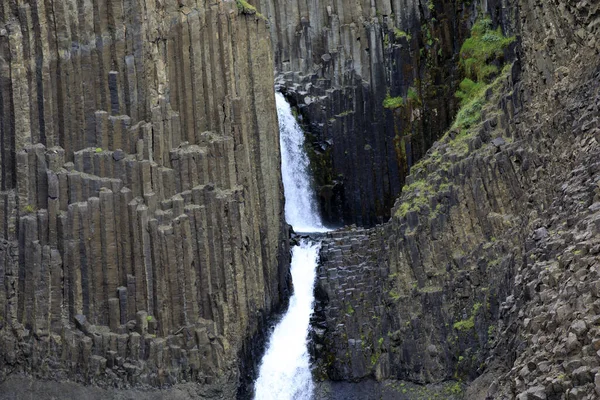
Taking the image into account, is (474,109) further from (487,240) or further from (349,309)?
(349,309)

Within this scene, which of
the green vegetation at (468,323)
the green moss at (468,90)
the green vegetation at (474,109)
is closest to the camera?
the green vegetation at (468,323)

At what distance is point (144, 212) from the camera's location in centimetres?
3009

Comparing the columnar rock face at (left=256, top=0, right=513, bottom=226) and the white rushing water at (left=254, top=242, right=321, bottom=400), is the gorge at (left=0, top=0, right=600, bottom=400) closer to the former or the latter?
the white rushing water at (left=254, top=242, right=321, bottom=400)

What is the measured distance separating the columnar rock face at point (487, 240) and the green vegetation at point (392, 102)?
6.21 m

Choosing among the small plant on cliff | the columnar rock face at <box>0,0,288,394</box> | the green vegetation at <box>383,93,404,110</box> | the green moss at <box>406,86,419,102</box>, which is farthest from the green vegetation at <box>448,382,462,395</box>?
the green vegetation at <box>383,93,404,110</box>

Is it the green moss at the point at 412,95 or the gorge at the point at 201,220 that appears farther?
the green moss at the point at 412,95

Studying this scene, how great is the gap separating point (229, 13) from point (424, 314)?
10585mm

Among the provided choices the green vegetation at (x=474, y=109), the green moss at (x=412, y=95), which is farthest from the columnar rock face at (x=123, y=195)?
the green moss at (x=412, y=95)

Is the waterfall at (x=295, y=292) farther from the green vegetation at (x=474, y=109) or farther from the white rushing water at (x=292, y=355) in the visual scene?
the green vegetation at (x=474, y=109)

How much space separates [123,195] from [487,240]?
33.7 feet

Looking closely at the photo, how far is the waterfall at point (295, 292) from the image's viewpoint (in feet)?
102

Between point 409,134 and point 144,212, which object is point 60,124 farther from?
point 409,134

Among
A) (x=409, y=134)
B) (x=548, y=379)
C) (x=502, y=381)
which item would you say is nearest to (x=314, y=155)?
(x=409, y=134)

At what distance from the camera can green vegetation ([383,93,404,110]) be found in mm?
A: 38719
